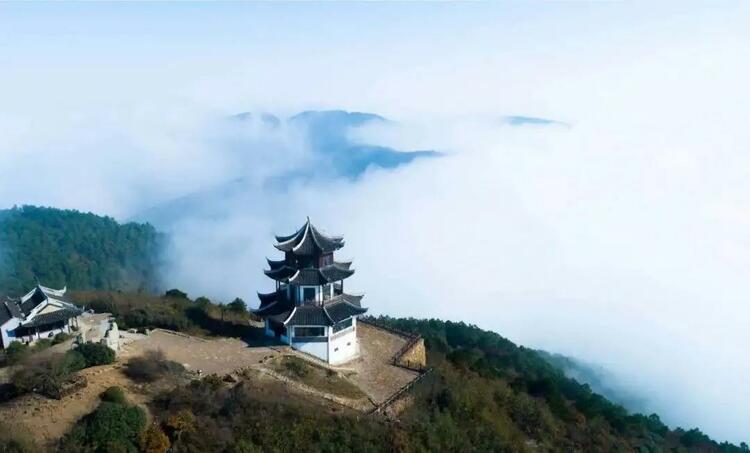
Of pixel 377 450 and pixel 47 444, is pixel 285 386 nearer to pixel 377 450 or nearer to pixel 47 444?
pixel 377 450

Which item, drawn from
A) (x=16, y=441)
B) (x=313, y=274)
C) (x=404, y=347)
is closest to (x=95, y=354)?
(x=16, y=441)

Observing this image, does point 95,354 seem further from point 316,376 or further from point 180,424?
point 316,376

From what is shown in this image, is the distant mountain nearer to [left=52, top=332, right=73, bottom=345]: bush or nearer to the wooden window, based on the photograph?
the wooden window

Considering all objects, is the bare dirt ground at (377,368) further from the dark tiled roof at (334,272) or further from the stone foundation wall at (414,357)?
the dark tiled roof at (334,272)

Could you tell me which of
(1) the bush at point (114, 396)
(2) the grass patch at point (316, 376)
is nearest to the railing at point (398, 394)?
(2) the grass patch at point (316, 376)

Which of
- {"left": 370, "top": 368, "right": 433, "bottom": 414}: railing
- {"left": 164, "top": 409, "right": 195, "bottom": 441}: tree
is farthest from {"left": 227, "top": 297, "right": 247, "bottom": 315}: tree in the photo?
{"left": 164, "top": 409, "right": 195, "bottom": 441}: tree

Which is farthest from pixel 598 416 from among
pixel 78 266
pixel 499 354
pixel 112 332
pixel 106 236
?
pixel 106 236
